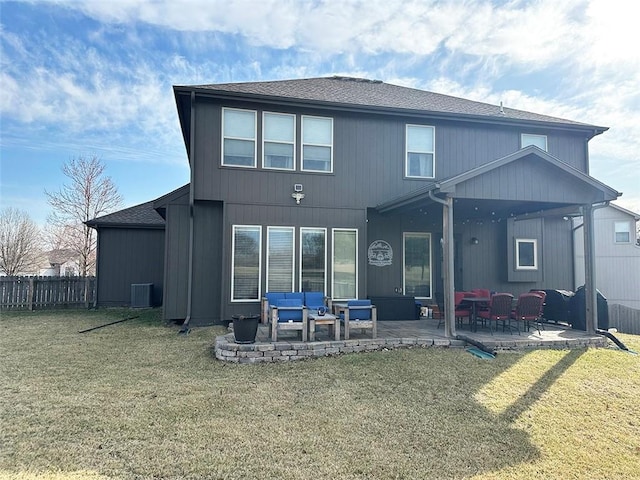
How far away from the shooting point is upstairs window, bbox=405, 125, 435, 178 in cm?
1027

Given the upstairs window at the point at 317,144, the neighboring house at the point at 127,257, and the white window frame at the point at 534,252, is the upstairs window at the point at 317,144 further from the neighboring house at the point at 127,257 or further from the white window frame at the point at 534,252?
the neighboring house at the point at 127,257

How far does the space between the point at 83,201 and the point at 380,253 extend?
656 inches

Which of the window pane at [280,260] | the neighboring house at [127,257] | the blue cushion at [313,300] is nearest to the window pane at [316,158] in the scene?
the window pane at [280,260]

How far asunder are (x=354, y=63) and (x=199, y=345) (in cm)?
1190

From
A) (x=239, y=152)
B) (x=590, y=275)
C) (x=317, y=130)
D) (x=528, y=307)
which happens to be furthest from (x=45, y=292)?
(x=590, y=275)

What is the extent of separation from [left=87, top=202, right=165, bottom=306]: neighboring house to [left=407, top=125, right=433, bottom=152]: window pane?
9.12m

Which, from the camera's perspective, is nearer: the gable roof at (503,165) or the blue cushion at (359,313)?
the gable roof at (503,165)

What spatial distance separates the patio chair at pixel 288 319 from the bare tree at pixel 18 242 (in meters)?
20.2

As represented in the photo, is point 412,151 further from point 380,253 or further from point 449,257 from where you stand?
point 449,257

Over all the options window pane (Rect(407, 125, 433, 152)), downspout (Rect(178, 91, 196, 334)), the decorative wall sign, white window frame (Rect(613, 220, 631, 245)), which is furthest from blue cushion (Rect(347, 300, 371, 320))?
white window frame (Rect(613, 220, 631, 245))

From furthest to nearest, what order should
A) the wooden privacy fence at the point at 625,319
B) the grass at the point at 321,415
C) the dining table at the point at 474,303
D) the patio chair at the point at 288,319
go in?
1. the wooden privacy fence at the point at 625,319
2. the dining table at the point at 474,303
3. the patio chair at the point at 288,319
4. the grass at the point at 321,415

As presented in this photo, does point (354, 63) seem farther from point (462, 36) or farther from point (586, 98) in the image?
point (586, 98)

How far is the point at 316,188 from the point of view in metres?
9.55

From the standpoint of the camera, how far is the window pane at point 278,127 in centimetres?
934
